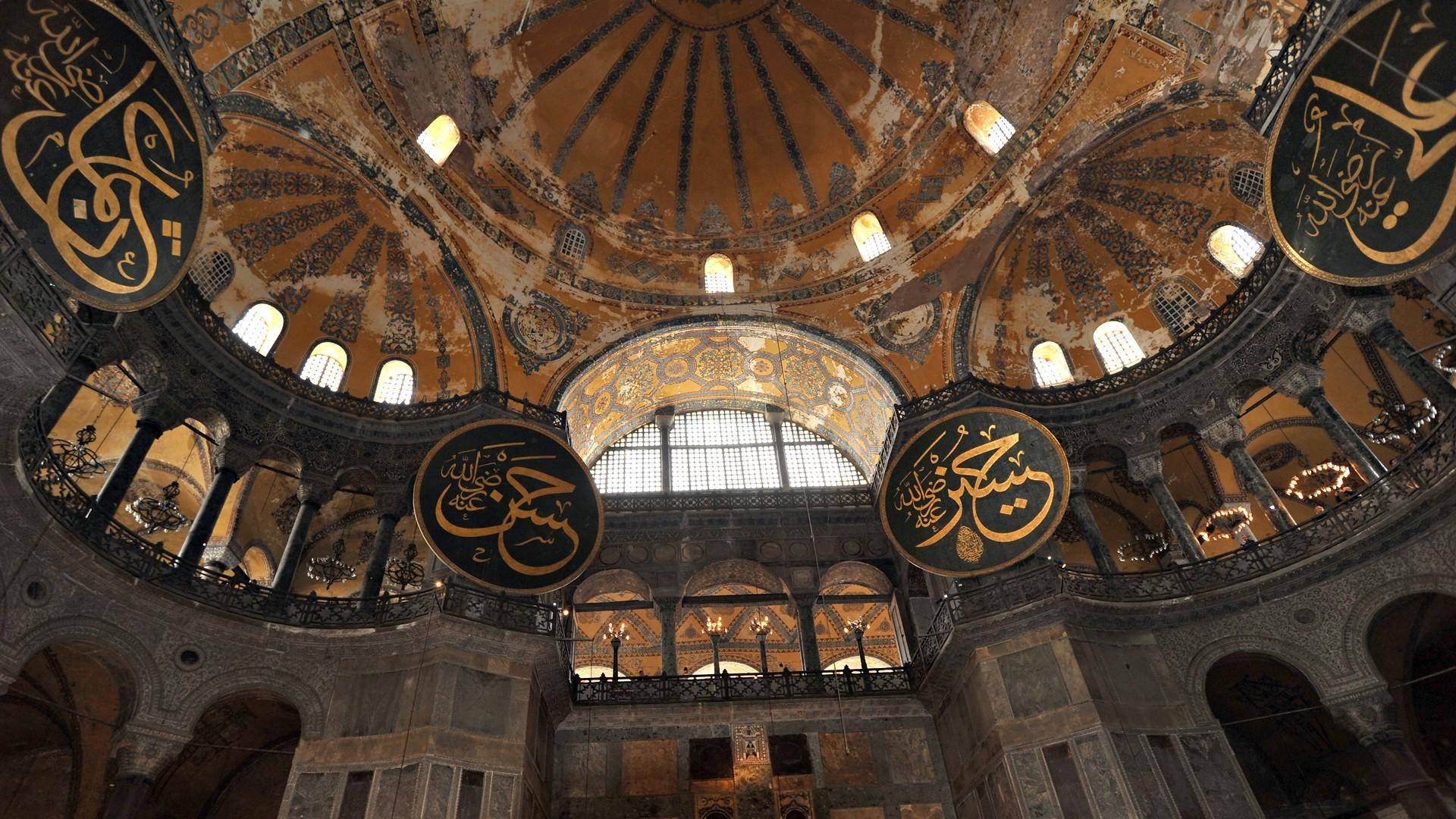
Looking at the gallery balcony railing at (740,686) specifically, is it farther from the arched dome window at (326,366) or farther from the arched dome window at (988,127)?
the arched dome window at (988,127)

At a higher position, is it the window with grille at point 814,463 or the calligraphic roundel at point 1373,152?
the window with grille at point 814,463

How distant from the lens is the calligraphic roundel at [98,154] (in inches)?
275

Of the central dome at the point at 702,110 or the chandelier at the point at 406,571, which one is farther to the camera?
the central dome at the point at 702,110

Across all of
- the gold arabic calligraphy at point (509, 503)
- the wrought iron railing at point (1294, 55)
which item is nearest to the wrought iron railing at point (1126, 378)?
the wrought iron railing at point (1294, 55)

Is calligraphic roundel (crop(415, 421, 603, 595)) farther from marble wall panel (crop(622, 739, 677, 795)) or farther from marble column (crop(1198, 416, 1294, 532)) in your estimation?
marble column (crop(1198, 416, 1294, 532))

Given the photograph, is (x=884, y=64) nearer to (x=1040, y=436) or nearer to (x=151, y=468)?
(x=1040, y=436)

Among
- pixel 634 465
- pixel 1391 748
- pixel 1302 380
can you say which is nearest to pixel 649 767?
pixel 634 465

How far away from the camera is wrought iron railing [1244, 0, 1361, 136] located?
9141mm

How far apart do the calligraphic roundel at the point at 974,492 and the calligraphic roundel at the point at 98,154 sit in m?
9.81

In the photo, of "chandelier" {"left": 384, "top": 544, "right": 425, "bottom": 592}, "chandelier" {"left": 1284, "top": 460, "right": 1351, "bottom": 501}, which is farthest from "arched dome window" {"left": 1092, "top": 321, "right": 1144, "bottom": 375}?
"chandelier" {"left": 384, "top": 544, "right": 425, "bottom": 592}

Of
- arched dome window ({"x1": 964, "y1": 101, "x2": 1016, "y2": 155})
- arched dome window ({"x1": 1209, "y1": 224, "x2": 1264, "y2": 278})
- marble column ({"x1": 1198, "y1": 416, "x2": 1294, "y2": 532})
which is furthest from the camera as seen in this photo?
arched dome window ({"x1": 964, "y1": 101, "x2": 1016, "y2": 155})

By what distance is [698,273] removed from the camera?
55.9ft

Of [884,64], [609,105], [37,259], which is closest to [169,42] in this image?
[37,259]

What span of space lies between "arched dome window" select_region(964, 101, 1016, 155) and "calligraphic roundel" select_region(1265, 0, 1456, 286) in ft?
19.1
